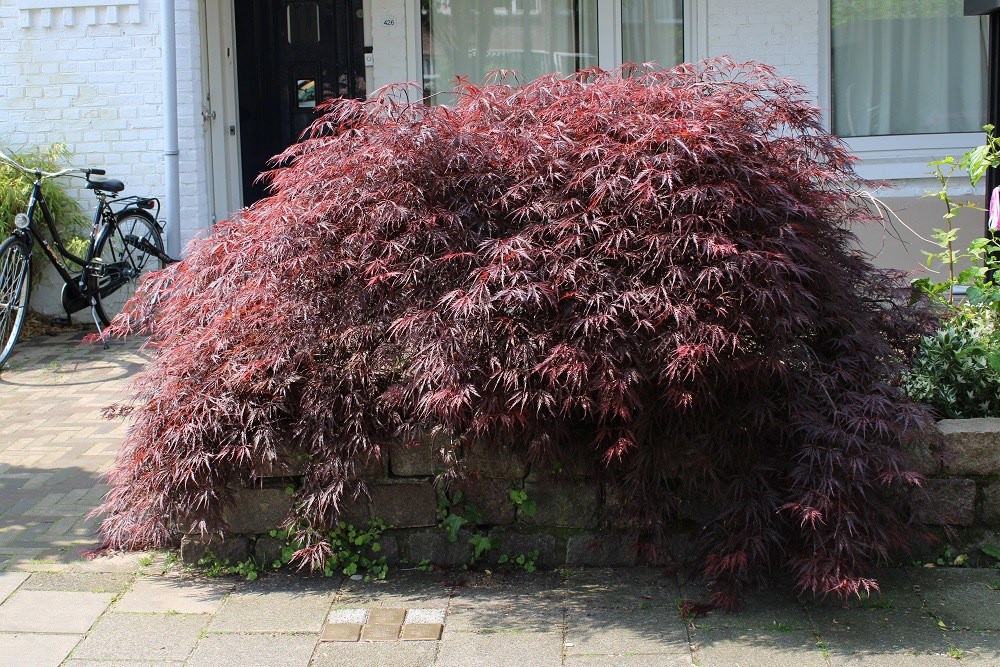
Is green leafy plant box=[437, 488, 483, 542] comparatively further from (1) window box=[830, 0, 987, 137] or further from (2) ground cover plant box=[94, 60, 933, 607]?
(1) window box=[830, 0, 987, 137]

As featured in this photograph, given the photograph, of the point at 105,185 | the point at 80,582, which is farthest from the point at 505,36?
the point at 80,582

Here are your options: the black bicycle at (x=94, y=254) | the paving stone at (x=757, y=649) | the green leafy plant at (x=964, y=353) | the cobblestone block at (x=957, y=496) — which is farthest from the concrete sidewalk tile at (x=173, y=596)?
the black bicycle at (x=94, y=254)

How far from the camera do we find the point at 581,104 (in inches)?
160

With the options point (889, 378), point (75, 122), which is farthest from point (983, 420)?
point (75, 122)

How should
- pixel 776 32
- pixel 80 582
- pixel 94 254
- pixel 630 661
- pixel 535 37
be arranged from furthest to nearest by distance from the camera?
1. pixel 535 37
2. pixel 776 32
3. pixel 94 254
4. pixel 80 582
5. pixel 630 661

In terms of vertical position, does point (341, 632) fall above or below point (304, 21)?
below

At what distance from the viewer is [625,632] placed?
11.9ft

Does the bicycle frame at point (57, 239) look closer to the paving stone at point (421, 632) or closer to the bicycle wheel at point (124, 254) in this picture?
the bicycle wheel at point (124, 254)

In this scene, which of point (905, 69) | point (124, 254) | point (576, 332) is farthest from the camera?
point (905, 69)

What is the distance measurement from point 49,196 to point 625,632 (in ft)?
19.4

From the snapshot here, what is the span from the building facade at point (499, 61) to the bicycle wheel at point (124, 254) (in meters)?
0.34

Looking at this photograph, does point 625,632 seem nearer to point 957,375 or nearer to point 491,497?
point 491,497

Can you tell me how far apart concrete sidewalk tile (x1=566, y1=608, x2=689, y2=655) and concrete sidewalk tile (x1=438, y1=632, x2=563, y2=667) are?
7 cm

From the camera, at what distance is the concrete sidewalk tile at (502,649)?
346 centimetres
